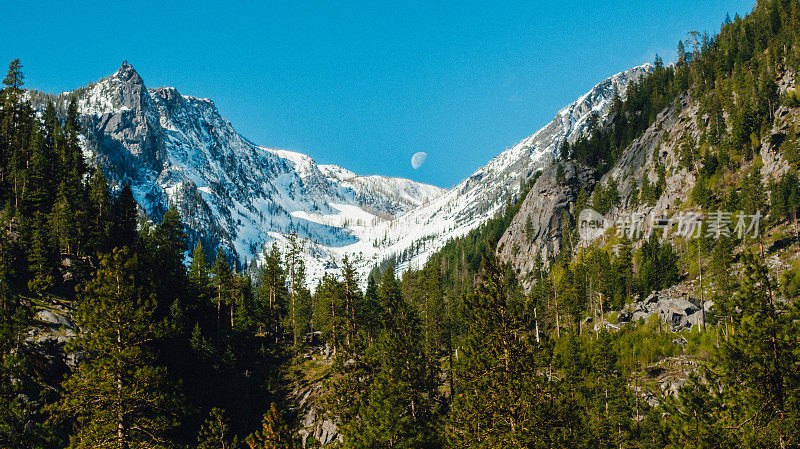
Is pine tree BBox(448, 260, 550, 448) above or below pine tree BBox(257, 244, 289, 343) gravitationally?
below

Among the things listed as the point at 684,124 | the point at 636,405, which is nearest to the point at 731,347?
the point at 636,405

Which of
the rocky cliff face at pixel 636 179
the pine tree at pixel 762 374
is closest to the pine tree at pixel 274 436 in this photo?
the pine tree at pixel 762 374

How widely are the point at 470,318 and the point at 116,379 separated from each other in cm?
1680

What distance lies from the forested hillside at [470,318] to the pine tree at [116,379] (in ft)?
0.33

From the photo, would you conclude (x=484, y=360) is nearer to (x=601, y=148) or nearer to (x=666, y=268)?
(x=666, y=268)

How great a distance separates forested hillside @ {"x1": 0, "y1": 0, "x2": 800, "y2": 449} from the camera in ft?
60.5

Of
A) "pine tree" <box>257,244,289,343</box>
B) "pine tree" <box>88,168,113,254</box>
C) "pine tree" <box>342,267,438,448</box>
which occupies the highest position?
"pine tree" <box>88,168,113,254</box>

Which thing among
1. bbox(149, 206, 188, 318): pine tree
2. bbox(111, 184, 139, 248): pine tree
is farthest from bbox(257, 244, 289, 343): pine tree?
bbox(111, 184, 139, 248): pine tree

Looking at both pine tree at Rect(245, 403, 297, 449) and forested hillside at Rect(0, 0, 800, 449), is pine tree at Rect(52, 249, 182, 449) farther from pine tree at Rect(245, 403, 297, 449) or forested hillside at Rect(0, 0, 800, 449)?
pine tree at Rect(245, 403, 297, 449)

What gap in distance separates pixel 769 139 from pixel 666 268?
3677cm

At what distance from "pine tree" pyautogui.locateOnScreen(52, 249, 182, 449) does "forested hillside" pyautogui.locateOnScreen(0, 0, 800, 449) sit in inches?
4.0

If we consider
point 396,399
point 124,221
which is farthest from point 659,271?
point 124,221

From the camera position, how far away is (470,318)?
23438 mm

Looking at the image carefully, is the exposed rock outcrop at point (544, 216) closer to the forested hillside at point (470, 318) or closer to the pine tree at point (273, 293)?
the forested hillside at point (470, 318)
